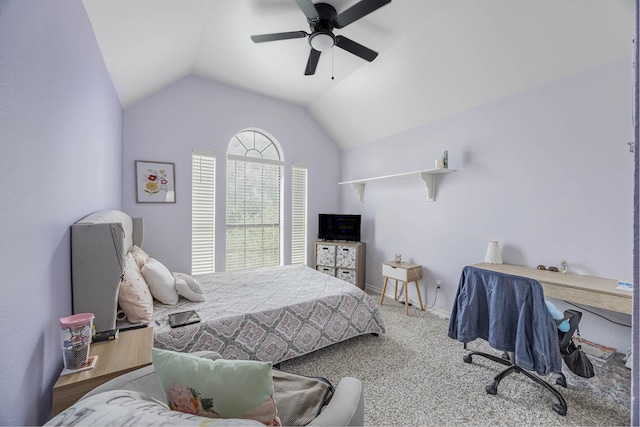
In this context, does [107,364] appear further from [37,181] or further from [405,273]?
[405,273]

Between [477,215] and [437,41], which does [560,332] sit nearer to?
[477,215]

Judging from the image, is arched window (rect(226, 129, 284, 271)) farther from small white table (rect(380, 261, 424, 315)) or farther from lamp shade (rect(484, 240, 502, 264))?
lamp shade (rect(484, 240, 502, 264))

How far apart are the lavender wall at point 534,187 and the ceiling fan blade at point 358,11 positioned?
73.2 inches

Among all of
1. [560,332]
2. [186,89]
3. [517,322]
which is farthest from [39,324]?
[186,89]

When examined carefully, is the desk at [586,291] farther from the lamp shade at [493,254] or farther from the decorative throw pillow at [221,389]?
the decorative throw pillow at [221,389]

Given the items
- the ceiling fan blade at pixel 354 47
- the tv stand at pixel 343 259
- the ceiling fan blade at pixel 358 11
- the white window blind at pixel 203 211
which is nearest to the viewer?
the ceiling fan blade at pixel 358 11

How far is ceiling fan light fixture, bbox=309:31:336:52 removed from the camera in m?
2.11

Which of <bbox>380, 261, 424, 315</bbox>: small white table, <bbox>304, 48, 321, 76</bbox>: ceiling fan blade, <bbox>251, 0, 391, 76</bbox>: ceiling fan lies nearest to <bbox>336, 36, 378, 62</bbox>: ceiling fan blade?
<bbox>251, 0, 391, 76</bbox>: ceiling fan

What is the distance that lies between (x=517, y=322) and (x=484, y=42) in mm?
2488

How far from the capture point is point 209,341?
1.83 m

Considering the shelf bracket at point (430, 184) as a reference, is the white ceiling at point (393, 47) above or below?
above

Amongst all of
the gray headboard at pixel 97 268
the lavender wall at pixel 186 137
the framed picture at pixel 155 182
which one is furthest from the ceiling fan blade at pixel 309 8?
the framed picture at pixel 155 182

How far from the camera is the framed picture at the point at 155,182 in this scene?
328cm

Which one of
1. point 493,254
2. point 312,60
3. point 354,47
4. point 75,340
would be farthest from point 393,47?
point 75,340
